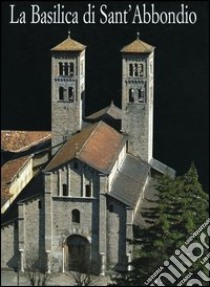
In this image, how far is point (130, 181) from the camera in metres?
48.9

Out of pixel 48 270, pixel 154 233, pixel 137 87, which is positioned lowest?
A: pixel 48 270

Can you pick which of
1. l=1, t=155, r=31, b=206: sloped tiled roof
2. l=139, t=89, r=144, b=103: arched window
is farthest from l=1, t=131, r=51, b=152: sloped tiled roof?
l=139, t=89, r=144, b=103: arched window

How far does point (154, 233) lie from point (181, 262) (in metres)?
2.24

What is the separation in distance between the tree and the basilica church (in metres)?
4.82

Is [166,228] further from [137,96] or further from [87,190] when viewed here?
[137,96]

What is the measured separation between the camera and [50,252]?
45.8 metres

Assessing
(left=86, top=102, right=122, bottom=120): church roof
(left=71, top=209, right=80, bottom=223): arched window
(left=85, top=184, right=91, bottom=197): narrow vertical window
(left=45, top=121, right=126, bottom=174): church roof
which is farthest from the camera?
(left=86, top=102, right=122, bottom=120): church roof

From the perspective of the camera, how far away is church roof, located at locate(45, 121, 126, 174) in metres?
45.3

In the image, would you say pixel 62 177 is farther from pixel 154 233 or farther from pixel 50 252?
pixel 154 233

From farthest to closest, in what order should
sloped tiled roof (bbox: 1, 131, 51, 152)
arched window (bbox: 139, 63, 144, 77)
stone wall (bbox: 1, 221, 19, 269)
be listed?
sloped tiled roof (bbox: 1, 131, 51, 152) < arched window (bbox: 139, 63, 144, 77) < stone wall (bbox: 1, 221, 19, 269)

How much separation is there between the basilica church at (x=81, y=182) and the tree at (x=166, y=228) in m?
4.82

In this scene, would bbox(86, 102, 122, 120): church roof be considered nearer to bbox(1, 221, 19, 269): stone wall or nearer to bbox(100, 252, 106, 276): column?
bbox(1, 221, 19, 269): stone wall

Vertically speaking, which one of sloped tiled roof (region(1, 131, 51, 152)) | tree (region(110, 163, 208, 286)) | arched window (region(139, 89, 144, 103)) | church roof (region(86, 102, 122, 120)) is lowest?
tree (region(110, 163, 208, 286))

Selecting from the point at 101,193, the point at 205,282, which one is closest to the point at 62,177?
the point at 101,193
